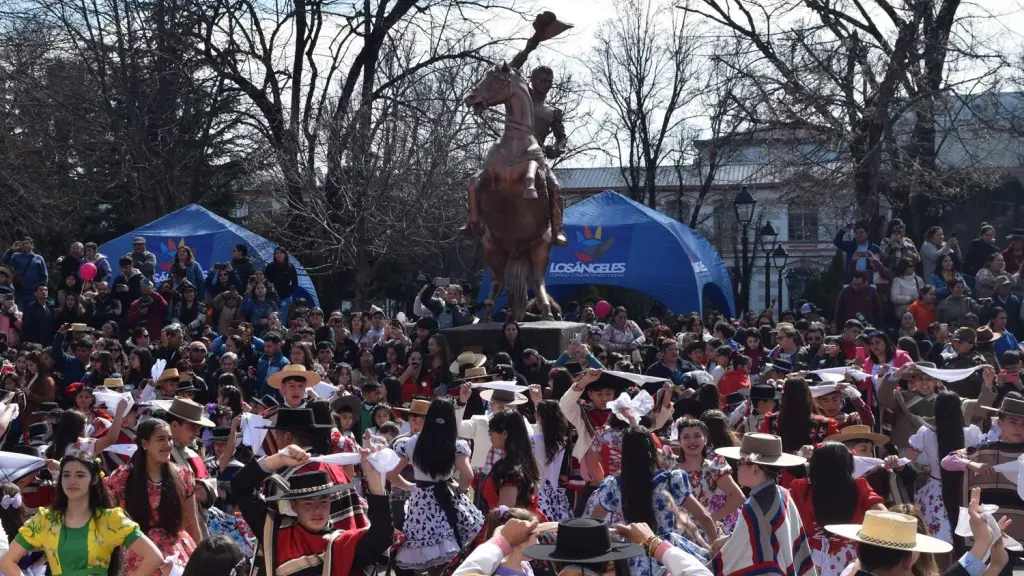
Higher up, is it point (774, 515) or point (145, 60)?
point (145, 60)

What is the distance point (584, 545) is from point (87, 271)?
14.1 m

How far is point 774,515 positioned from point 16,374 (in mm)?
9507

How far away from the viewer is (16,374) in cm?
1314

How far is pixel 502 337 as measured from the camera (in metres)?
14.1

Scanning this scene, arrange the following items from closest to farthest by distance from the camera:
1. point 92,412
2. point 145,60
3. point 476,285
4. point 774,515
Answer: point 774,515 → point 92,412 → point 145,60 → point 476,285

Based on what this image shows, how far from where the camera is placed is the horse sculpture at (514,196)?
1421 centimetres

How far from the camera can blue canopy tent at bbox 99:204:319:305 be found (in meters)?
22.7

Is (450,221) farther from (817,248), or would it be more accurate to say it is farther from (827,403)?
(817,248)

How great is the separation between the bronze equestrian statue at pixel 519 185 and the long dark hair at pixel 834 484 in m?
7.88

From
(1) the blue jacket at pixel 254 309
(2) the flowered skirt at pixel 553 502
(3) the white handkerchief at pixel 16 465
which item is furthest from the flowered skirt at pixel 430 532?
(1) the blue jacket at pixel 254 309

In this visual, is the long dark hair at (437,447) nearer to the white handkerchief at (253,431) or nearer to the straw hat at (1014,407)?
the white handkerchief at (253,431)

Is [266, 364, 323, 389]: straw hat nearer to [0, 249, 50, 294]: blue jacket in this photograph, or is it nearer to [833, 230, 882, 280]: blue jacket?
[0, 249, 50, 294]: blue jacket

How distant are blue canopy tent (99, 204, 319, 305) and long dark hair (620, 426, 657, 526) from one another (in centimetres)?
1663

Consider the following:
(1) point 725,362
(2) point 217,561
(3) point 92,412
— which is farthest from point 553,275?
(2) point 217,561
